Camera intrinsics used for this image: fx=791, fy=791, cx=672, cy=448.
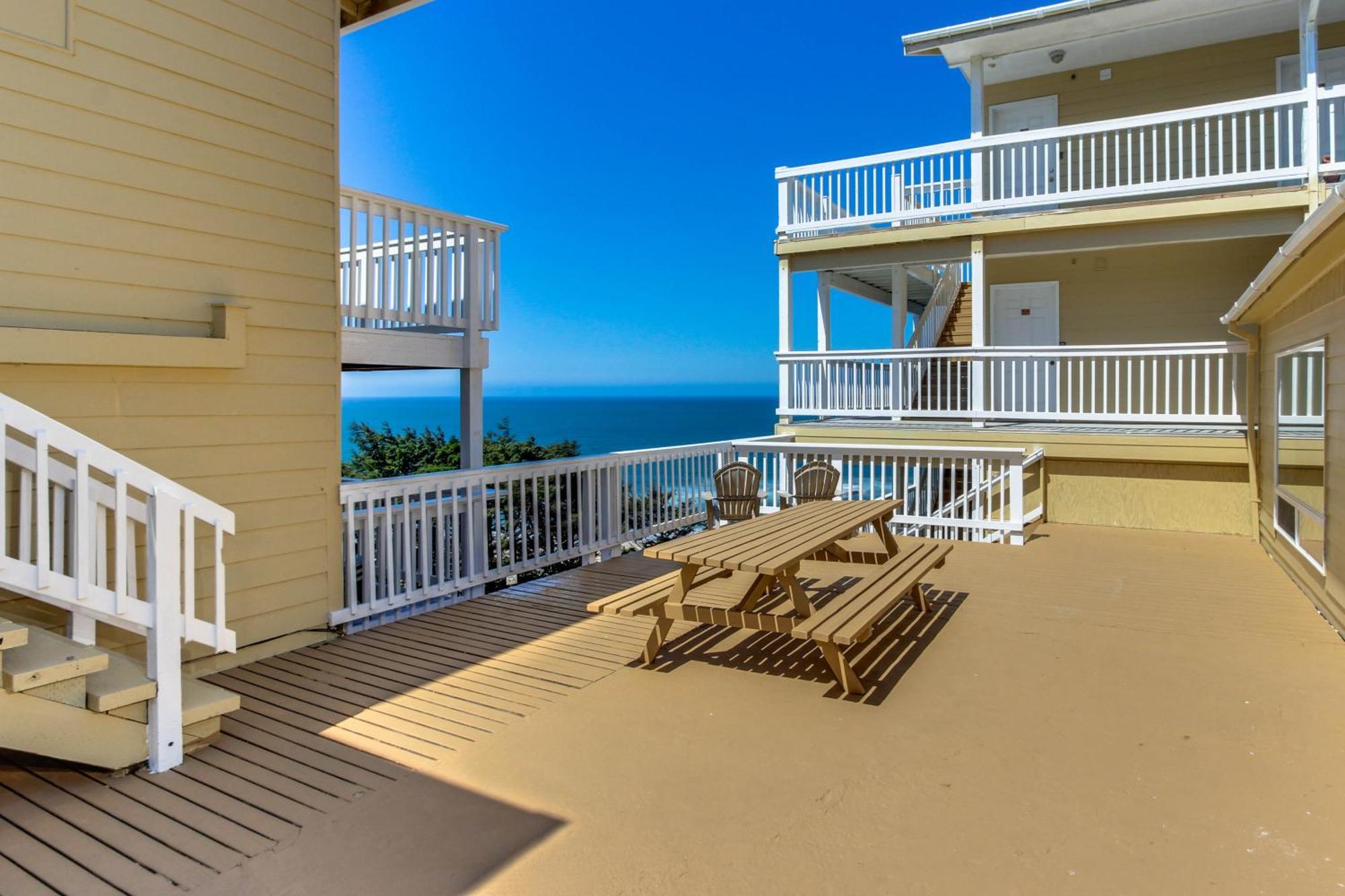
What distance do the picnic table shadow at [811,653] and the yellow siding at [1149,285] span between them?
7960 millimetres

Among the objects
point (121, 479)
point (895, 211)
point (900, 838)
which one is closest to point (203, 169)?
point (121, 479)

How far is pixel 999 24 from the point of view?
10.5 metres

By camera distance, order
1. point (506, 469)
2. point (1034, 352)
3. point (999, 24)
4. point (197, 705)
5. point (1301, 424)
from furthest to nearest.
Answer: point (999, 24), point (1034, 352), point (506, 469), point (1301, 424), point (197, 705)

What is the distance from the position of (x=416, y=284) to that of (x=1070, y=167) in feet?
29.5

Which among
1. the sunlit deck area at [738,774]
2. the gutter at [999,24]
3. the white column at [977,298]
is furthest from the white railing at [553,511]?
the gutter at [999,24]

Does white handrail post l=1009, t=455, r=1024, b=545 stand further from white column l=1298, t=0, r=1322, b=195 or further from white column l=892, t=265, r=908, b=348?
white column l=892, t=265, r=908, b=348

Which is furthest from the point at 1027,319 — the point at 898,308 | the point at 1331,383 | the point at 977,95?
the point at 1331,383

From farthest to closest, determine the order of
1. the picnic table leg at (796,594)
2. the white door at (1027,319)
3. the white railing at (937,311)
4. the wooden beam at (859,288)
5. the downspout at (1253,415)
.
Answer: the wooden beam at (859,288) → the white railing at (937,311) → the white door at (1027,319) → the downspout at (1253,415) → the picnic table leg at (796,594)

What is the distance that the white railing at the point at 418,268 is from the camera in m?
6.23

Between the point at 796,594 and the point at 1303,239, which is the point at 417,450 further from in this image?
the point at 1303,239

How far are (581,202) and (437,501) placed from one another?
214 ft

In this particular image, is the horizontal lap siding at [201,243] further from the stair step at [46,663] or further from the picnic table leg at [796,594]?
the picnic table leg at [796,594]

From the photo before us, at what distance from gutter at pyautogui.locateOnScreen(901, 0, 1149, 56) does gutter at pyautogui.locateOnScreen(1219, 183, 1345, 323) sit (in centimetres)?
531

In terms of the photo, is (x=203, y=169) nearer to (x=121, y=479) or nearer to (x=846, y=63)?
(x=121, y=479)
